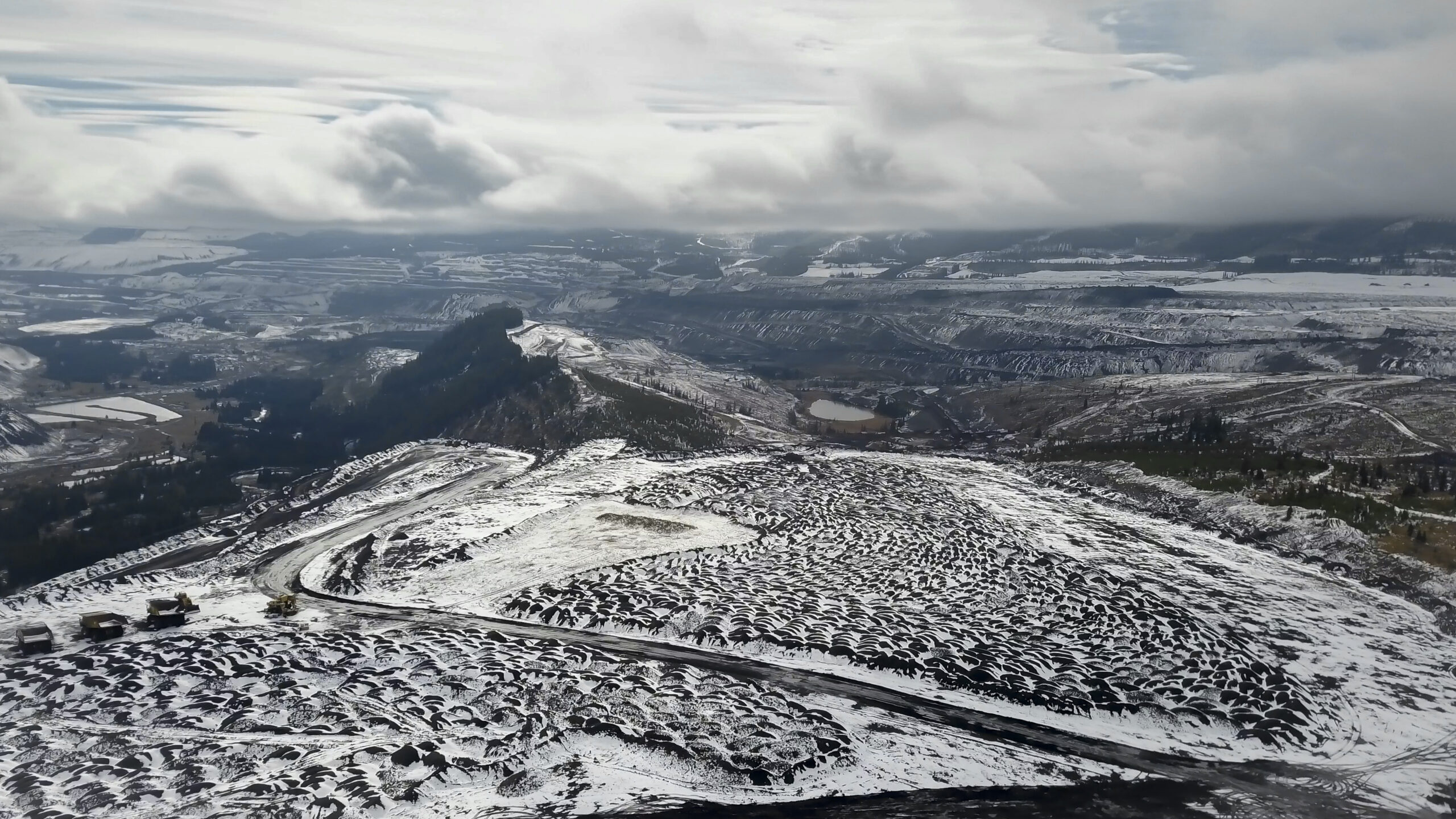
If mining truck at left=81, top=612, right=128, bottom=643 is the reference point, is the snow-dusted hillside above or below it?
below

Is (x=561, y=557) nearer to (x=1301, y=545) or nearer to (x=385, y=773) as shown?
(x=385, y=773)

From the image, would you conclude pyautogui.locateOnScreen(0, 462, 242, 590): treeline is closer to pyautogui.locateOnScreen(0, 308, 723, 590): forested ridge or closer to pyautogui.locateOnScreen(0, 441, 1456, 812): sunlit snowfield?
pyautogui.locateOnScreen(0, 308, 723, 590): forested ridge

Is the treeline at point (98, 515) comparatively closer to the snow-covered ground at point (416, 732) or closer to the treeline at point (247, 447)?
the treeline at point (247, 447)

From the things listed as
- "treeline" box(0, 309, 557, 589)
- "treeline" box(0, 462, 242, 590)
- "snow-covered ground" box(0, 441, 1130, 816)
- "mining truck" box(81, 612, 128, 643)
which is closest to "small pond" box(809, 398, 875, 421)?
"treeline" box(0, 309, 557, 589)

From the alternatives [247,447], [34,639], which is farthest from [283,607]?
[247,447]

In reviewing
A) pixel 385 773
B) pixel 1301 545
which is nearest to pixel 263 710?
pixel 385 773
